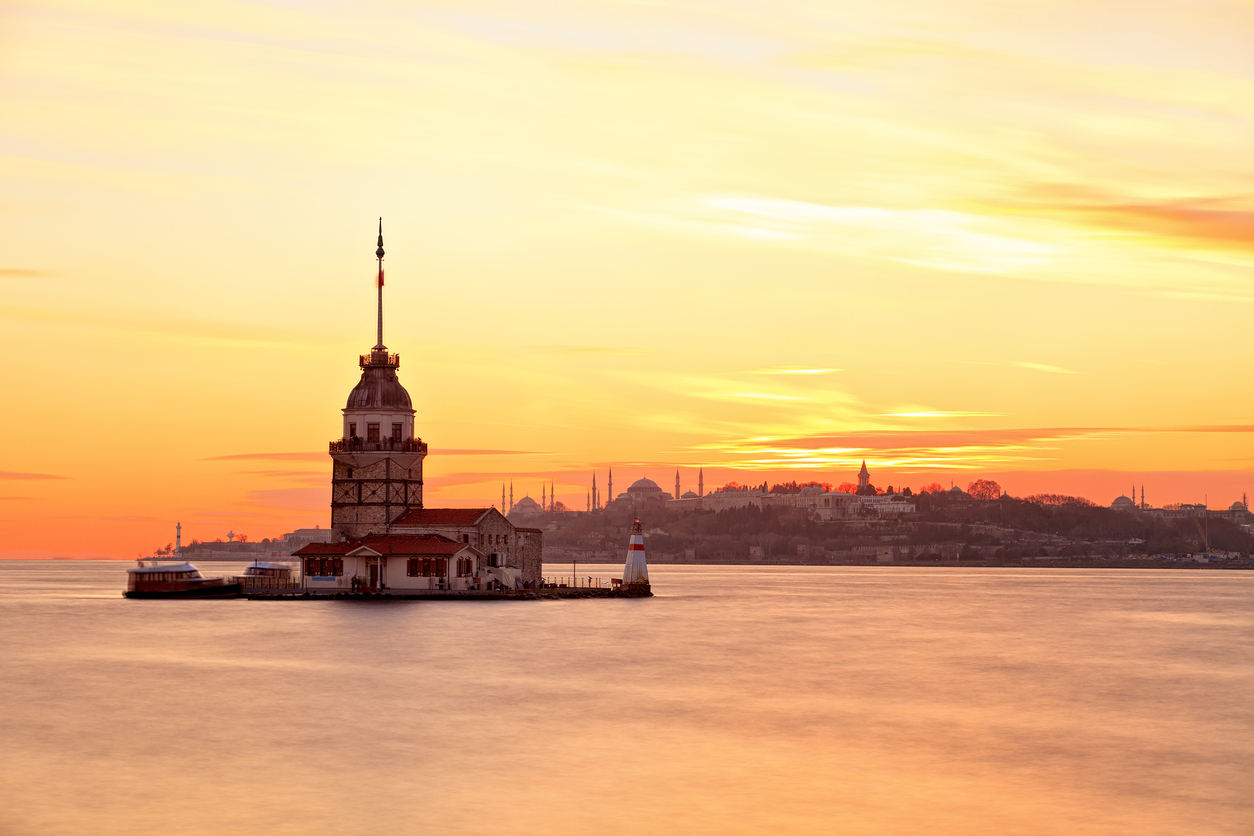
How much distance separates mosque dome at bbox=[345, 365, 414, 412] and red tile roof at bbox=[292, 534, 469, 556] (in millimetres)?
9507

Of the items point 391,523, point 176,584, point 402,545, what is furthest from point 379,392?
point 176,584

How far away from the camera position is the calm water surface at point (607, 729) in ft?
101

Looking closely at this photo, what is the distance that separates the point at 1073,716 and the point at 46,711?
33566 millimetres

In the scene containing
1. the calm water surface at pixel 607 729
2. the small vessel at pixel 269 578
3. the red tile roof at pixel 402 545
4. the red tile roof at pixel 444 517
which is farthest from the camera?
the small vessel at pixel 269 578

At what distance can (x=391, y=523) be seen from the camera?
95688mm

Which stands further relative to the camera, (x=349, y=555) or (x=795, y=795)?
(x=349, y=555)

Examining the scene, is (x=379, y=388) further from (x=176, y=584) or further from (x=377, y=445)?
(x=176, y=584)

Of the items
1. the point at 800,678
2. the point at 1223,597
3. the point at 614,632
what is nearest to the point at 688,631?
the point at 614,632

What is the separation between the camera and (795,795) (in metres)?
32.4

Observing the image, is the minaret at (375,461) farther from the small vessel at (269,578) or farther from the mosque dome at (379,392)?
the small vessel at (269,578)

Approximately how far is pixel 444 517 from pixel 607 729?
53735mm

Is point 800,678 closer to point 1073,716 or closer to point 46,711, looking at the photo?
point 1073,716

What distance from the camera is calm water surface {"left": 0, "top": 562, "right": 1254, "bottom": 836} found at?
101 feet

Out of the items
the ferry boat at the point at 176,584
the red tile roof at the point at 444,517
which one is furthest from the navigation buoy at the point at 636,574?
the ferry boat at the point at 176,584
